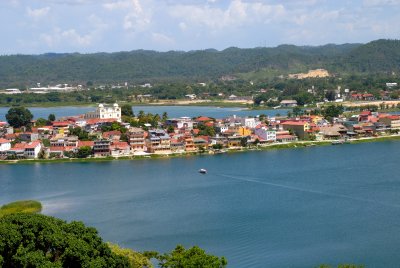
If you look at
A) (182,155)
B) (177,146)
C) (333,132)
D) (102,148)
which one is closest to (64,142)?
(102,148)

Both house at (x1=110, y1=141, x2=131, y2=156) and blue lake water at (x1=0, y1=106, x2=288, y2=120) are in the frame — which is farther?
blue lake water at (x1=0, y1=106, x2=288, y2=120)

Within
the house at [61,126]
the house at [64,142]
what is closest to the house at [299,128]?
the house at [64,142]

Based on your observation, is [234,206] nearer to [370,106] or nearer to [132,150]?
[132,150]

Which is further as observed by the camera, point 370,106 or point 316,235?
point 370,106

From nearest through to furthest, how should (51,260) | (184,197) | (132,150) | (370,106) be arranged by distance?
(51,260) < (184,197) < (132,150) < (370,106)

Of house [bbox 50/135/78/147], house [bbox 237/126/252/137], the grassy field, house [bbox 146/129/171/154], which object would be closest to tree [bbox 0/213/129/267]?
the grassy field

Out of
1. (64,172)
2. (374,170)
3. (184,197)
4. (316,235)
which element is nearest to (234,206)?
(184,197)

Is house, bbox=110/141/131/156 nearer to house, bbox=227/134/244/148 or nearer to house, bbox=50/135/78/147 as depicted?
house, bbox=50/135/78/147

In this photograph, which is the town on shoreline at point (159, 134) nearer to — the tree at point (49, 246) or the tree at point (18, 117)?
the tree at point (18, 117)
